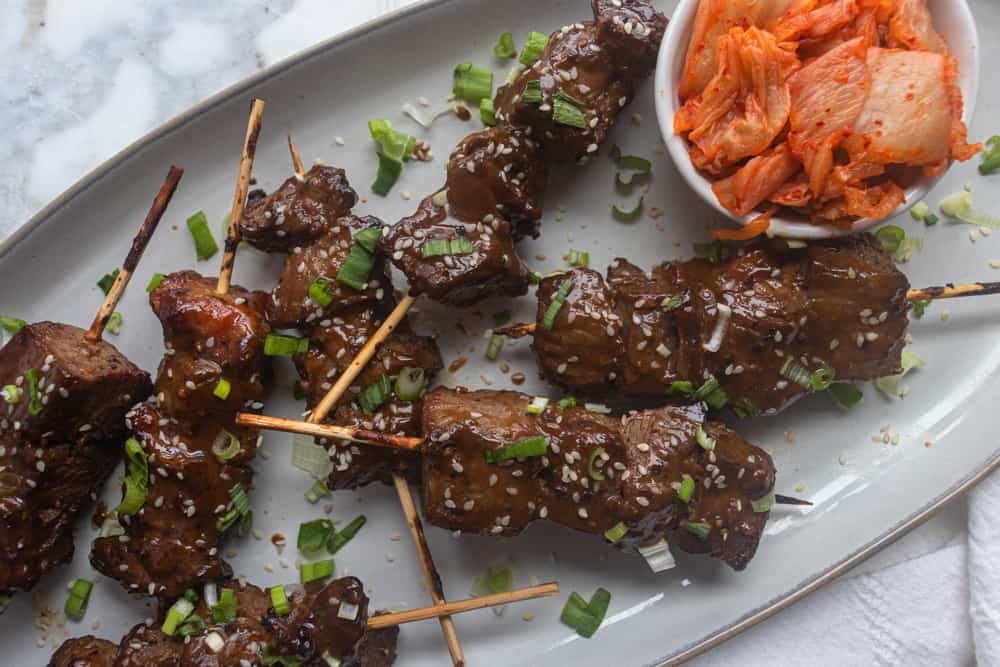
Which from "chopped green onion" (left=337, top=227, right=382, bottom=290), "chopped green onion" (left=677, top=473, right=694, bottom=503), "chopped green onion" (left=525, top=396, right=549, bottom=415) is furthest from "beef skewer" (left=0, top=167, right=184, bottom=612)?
"chopped green onion" (left=677, top=473, right=694, bottom=503)

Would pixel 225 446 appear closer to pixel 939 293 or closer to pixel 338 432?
pixel 338 432

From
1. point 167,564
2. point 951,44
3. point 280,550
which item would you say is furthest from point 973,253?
point 167,564

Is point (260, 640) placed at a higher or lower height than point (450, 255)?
lower

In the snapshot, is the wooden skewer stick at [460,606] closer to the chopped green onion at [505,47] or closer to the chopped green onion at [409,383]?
the chopped green onion at [409,383]

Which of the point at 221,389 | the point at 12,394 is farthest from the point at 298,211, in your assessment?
the point at 12,394

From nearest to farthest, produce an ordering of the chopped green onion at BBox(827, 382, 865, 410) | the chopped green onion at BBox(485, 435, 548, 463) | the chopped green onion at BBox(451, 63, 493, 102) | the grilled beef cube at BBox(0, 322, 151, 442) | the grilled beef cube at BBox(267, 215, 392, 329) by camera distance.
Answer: the chopped green onion at BBox(485, 435, 548, 463), the grilled beef cube at BBox(0, 322, 151, 442), the grilled beef cube at BBox(267, 215, 392, 329), the chopped green onion at BBox(827, 382, 865, 410), the chopped green onion at BBox(451, 63, 493, 102)

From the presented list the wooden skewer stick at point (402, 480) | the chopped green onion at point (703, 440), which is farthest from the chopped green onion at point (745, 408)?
the wooden skewer stick at point (402, 480)

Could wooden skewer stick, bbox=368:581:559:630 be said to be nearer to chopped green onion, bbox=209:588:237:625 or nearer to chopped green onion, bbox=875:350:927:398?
chopped green onion, bbox=209:588:237:625
